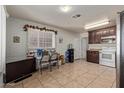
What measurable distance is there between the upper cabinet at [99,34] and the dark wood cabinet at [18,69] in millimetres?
4459

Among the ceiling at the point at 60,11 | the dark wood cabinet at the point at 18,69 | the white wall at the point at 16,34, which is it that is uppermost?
the ceiling at the point at 60,11

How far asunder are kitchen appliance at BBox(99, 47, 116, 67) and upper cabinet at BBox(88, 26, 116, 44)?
862mm

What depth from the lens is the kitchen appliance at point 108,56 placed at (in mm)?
4957

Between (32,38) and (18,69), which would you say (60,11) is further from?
(18,69)

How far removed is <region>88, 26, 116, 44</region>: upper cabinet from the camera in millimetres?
5277

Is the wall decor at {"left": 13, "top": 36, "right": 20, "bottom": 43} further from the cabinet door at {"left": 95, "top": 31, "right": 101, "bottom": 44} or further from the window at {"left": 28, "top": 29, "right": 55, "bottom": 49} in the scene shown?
the cabinet door at {"left": 95, "top": 31, "right": 101, "bottom": 44}

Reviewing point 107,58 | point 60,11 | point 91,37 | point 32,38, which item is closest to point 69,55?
point 91,37

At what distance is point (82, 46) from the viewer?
324 inches

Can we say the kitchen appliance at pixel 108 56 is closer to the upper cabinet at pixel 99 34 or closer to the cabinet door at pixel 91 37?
the upper cabinet at pixel 99 34

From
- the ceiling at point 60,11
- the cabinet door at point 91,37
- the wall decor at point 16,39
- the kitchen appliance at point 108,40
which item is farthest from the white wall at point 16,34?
the kitchen appliance at point 108,40

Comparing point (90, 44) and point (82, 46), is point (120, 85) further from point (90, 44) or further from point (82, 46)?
point (82, 46)

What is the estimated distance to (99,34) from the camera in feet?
19.6
